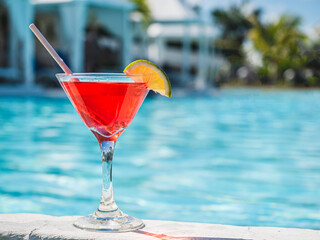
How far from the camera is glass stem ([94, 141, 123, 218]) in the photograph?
5.57 feet

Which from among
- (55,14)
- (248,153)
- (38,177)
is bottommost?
(38,177)

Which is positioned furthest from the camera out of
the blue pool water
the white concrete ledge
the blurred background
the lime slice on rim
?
the blue pool water

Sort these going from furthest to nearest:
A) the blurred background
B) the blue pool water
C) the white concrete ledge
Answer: the blue pool water, the blurred background, the white concrete ledge

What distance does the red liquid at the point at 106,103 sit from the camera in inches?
63.1

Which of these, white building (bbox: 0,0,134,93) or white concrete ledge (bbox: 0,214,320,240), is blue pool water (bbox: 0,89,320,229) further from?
white building (bbox: 0,0,134,93)

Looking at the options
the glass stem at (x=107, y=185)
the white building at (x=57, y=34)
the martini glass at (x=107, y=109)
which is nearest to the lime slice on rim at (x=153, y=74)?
the martini glass at (x=107, y=109)

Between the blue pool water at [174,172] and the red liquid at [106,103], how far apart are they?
193 centimetres

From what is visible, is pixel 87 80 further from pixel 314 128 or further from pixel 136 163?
pixel 314 128

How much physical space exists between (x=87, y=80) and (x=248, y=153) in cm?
517

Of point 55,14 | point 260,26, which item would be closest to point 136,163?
point 55,14

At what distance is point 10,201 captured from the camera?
12.9ft

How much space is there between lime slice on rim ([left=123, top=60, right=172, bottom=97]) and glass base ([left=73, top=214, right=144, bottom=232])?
Result: 1.42 feet

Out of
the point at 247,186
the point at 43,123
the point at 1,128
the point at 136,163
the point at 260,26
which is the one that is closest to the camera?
the point at 247,186

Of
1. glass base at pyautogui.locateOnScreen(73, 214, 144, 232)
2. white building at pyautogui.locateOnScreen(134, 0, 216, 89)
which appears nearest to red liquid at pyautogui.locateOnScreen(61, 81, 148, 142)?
glass base at pyautogui.locateOnScreen(73, 214, 144, 232)
